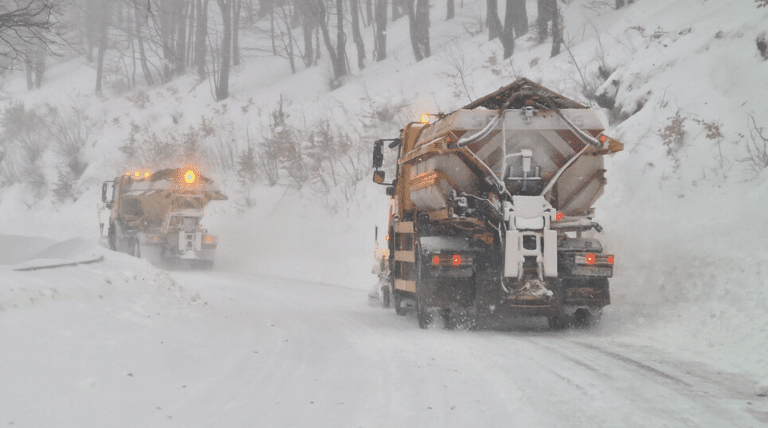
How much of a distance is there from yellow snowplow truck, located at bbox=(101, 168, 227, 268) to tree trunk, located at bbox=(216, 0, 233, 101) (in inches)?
589

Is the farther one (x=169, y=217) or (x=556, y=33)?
(x=556, y=33)

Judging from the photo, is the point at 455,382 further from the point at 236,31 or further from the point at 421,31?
the point at 236,31

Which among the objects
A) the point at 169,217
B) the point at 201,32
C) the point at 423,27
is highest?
the point at 201,32

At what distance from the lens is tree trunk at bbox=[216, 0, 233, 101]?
118 ft

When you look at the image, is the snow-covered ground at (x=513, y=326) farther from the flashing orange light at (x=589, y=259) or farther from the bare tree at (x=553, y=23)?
the flashing orange light at (x=589, y=259)

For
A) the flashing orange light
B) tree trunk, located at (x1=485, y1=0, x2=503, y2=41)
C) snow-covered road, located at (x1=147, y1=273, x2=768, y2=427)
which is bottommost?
snow-covered road, located at (x1=147, y1=273, x2=768, y2=427)

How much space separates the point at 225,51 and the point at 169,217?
17.5 meters

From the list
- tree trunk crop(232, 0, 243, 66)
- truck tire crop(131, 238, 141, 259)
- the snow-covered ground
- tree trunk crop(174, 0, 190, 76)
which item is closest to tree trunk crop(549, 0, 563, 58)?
the snow-covered ground

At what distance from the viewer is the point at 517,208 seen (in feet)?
28.5

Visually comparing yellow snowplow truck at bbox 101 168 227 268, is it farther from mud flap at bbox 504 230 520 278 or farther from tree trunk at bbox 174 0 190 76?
tree trunk at bbox 174 0 190 76

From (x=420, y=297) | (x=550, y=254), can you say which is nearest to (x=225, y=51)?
(x=420, y=297)

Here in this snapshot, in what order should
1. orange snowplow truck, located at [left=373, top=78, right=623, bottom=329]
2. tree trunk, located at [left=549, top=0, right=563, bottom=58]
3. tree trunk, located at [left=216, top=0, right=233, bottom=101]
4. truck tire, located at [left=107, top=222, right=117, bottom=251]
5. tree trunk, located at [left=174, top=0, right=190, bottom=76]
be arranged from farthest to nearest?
tree trunk, located at [left=174, top=0, right=190, bottom=76] → tree trunk, located at [left=216, top=0, right=233, bottom=101] → truck tire, located at [left=107, top=222, right=117, bottom=251] → tree trunk, located at [left=549, top=0, right=563, bottom=58] → orange snowplow truck, located at [left=373, top=78, right=623, bottom=329]

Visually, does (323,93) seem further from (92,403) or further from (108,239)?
(92,403)

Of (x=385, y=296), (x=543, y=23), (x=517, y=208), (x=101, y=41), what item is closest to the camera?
(x=517, y=208)
